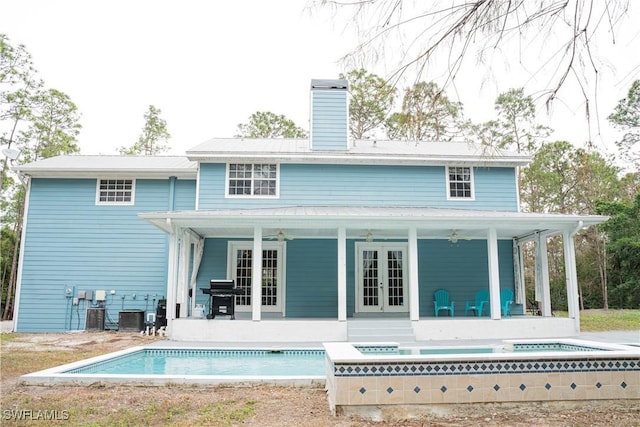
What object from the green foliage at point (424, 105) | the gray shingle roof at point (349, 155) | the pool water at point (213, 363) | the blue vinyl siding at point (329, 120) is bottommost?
the pool water at point (213, 363)

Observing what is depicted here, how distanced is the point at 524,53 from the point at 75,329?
43.6 ft

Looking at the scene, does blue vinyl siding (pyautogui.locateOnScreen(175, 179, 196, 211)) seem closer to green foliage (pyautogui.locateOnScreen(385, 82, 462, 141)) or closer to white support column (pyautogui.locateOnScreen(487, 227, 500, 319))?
white support column (pyautogui.locateOnScreen(487, 227, 500, 319))

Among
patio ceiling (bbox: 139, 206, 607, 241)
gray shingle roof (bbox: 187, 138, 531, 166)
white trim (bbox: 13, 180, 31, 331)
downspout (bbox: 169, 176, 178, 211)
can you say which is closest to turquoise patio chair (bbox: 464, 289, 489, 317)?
patio ceiling (bbox: 139, 206, 607, 241)

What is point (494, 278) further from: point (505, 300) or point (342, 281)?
point (342, 281)

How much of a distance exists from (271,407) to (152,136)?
2668 centimetres

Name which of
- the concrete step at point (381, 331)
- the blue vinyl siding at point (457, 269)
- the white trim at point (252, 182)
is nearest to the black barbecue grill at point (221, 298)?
the concrete step at point (381, 331)

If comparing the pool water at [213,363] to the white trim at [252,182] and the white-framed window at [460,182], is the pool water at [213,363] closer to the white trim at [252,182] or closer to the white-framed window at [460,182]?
the white trim at [252,182]

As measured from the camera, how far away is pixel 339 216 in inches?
419

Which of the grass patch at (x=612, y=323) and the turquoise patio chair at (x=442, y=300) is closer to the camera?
the grass patch at (x=612, y=323)

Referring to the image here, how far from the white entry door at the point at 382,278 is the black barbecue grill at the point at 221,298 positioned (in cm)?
382

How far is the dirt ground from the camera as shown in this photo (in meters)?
4.27

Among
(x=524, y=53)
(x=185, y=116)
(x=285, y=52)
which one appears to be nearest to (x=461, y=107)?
(x=524, y=53)

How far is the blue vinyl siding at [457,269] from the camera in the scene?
44.2ft

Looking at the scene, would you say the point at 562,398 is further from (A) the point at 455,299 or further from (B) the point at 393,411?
(A) the point at 455,299
